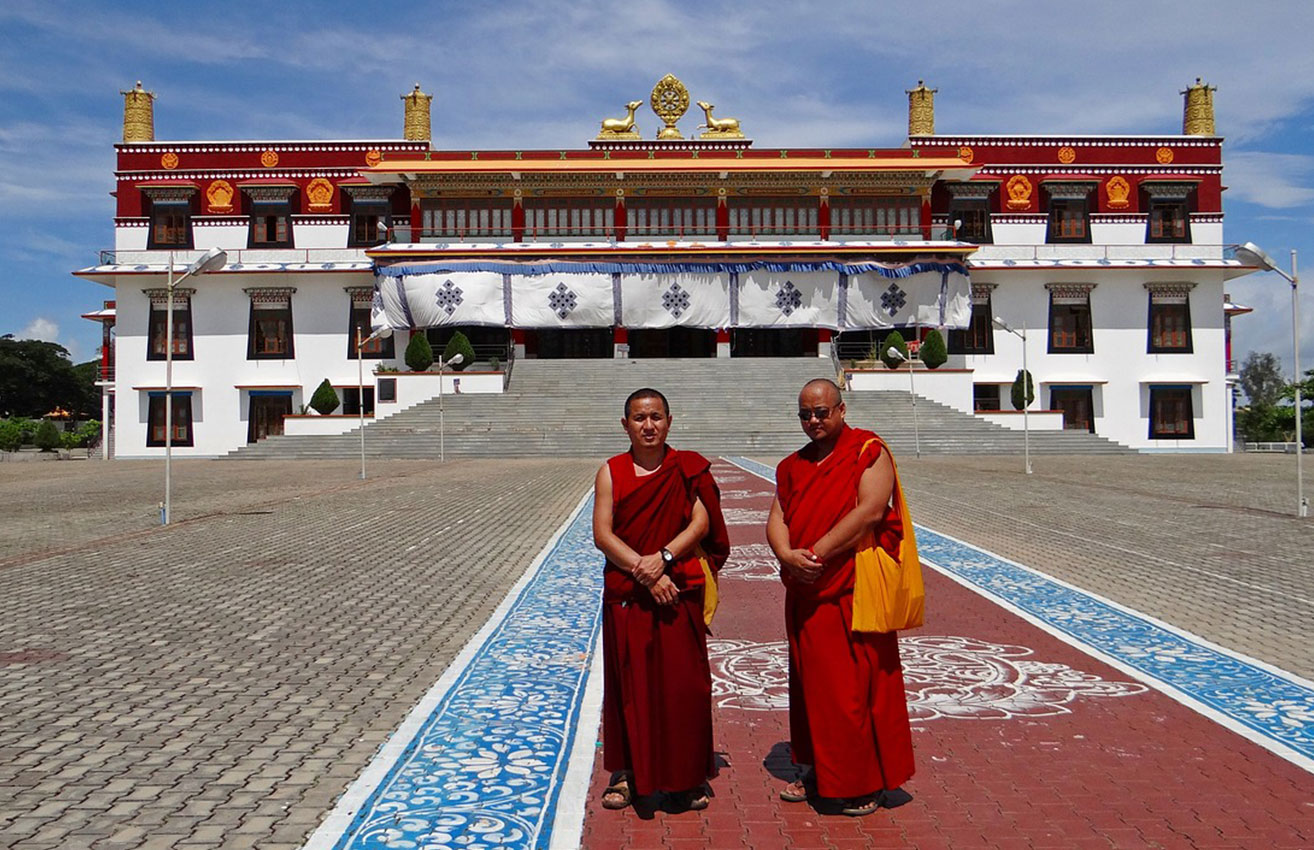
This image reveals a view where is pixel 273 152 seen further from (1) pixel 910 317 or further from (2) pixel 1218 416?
(2) pixel 1218 416

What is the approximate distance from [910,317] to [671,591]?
3611cm

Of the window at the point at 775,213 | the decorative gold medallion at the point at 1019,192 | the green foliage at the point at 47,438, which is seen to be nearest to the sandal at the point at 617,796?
the window at the point at 775,213

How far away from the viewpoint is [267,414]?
40.0 m

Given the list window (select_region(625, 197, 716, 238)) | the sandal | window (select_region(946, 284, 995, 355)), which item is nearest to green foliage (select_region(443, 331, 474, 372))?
window (select_region(625, 197, 716, 238))

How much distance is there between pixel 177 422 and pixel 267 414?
3135 millimetres

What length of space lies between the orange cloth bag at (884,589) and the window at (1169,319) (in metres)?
39.9

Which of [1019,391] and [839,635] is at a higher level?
[1019,391]

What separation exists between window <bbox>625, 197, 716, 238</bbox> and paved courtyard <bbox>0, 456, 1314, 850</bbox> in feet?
72.1

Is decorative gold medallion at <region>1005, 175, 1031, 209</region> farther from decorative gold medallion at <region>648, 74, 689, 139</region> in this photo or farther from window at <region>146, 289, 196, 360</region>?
window at <region>146, 289, 196, 360</region>

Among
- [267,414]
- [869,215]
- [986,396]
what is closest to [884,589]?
[986,396]

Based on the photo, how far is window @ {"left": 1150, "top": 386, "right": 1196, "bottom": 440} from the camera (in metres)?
39.7

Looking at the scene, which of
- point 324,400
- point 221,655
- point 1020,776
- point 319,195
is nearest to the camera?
point 1020,776

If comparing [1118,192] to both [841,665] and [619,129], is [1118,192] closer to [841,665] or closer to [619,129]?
[619,129]

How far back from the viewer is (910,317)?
3888 cm
